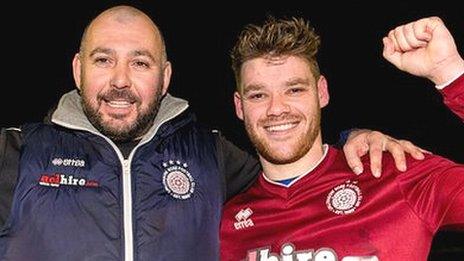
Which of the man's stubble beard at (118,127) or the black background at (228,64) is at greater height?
the black background at (228,64)

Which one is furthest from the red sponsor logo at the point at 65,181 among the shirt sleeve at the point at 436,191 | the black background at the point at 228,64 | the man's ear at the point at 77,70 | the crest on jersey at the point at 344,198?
the black background at the point at 228,64

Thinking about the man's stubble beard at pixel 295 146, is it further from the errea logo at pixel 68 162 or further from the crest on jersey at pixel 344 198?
the errea logo at pixel 68 162

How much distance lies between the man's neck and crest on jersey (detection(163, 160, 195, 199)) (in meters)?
0.33

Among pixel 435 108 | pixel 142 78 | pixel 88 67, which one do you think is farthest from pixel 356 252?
pixel 435 108

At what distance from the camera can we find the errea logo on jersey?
2432mm

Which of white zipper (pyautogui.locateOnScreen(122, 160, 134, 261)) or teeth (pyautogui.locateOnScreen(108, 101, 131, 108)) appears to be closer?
white zipper (pyautogui.locateOnScreen(122, 160, 134, 261))

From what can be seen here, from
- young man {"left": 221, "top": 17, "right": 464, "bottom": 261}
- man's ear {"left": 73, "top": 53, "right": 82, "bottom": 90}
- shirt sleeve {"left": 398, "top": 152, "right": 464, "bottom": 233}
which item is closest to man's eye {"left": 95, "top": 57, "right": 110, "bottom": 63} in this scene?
man's ear {"left": 73, "top": 53, "right": 82, "bottom": 90}

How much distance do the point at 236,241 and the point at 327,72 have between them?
7095mm

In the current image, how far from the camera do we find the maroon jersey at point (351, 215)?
2188 mm

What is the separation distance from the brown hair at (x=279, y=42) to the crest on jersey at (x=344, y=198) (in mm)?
466

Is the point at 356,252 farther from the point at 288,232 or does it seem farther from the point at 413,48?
the point at 413,48

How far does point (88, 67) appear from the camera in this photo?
2.48 m

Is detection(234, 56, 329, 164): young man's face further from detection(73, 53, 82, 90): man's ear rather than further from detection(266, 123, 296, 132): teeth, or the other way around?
detection(73, 53, 82, 90): man's ear

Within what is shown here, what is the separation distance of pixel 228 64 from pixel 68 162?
6.94 meters
